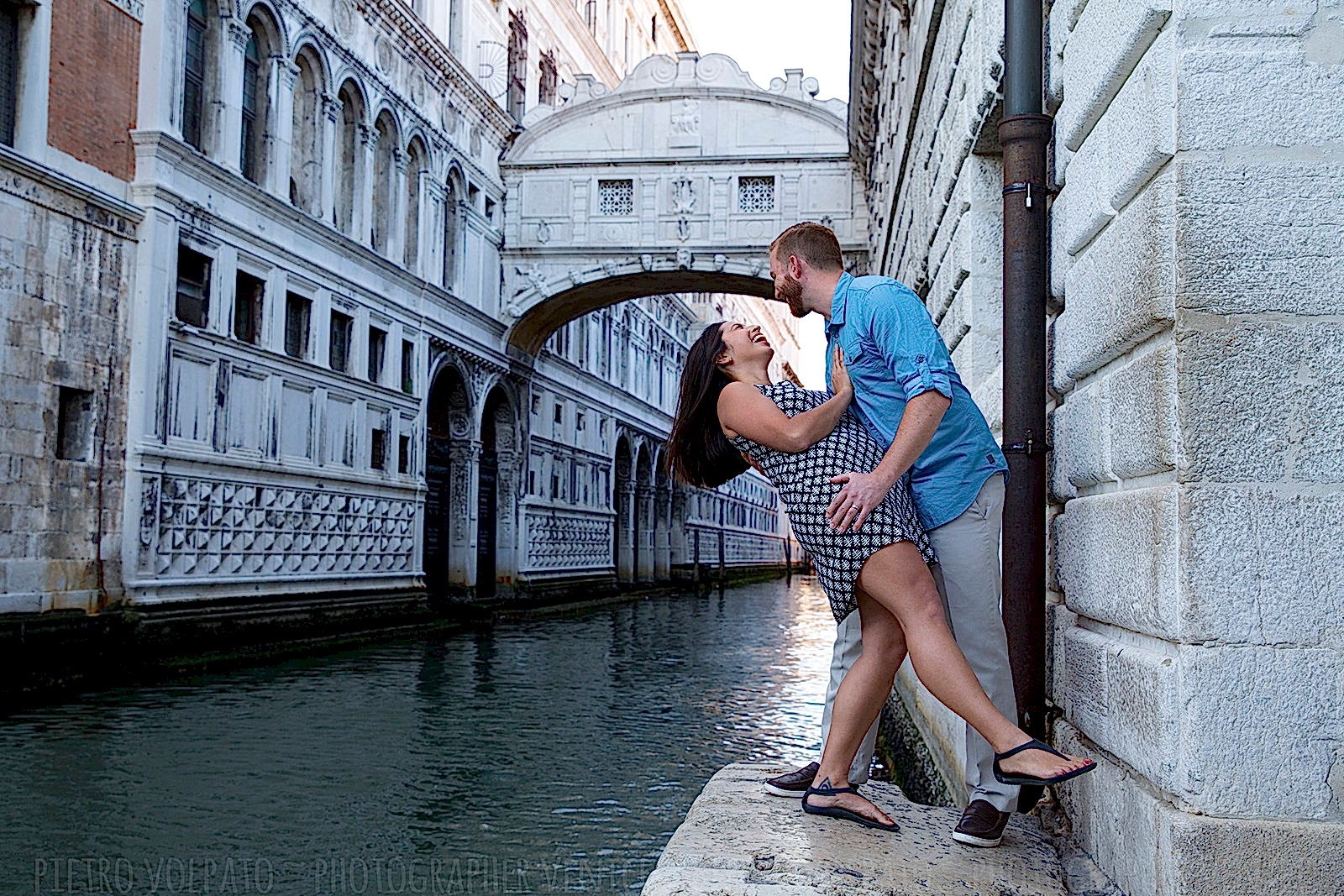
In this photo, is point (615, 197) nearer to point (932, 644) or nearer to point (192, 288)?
point (192, 288)

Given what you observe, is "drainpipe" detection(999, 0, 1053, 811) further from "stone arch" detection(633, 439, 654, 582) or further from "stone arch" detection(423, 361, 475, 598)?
"stone arch" detection(633, 439, 654, 582)

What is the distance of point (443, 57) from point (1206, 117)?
16.1 m

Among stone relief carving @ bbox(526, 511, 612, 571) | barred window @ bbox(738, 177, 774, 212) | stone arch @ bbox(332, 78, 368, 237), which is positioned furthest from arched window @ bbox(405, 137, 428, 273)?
stone relief carving @ bbox(526, 511, 612, 571)

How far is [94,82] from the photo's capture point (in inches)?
427

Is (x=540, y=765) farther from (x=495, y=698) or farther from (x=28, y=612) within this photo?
(x=28, y=612)

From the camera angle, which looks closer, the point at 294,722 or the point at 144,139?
the point at 294,722

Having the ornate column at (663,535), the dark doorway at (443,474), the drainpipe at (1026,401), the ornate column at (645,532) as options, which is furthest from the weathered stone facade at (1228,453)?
the ornate column at (663,535)

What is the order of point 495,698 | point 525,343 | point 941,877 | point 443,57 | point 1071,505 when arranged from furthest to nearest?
point 525,343, point 443,57, point 495,698, point 1071,505, point 941,877

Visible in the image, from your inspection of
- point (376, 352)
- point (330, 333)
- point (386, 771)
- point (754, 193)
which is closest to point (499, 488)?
point (376, 352)

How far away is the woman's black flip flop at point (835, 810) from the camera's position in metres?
3.14

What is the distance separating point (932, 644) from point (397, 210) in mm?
14636

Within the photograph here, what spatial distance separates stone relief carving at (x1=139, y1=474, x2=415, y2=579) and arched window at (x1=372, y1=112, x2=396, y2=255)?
3.41 meters

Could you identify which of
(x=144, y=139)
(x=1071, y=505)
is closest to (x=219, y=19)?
(x=144, y=139)

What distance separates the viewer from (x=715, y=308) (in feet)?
130
